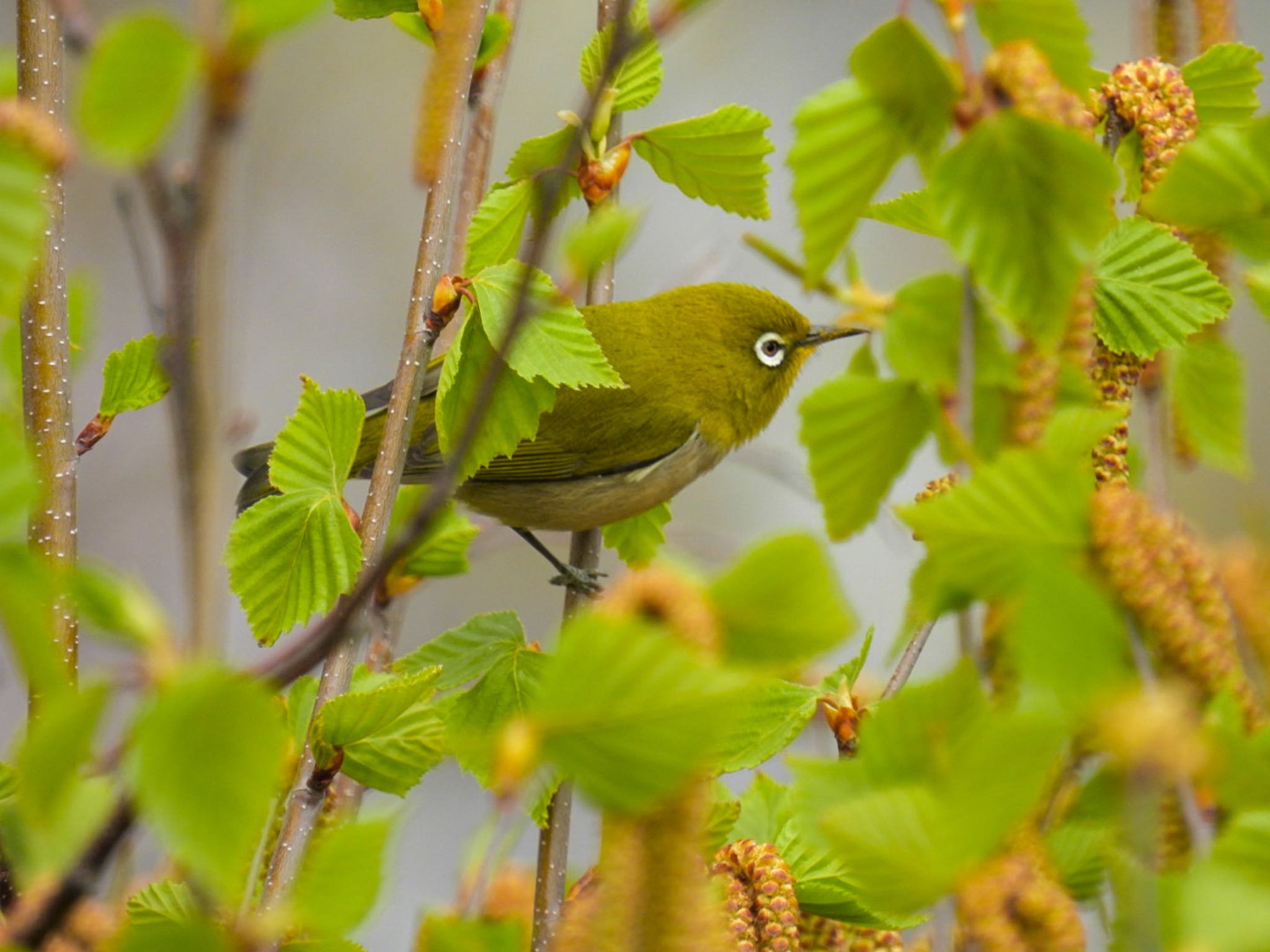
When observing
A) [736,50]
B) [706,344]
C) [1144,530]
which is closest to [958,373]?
[1144,530]

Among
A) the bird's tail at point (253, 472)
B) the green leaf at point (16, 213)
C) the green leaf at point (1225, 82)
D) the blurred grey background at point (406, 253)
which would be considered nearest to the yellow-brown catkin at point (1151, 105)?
the green leaf at point (1225, 82)

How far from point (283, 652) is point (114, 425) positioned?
3.39 metres

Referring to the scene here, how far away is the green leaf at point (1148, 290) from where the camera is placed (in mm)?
699

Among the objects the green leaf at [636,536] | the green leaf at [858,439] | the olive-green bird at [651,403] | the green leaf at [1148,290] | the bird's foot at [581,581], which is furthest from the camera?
the olive-green bird at [651,403]

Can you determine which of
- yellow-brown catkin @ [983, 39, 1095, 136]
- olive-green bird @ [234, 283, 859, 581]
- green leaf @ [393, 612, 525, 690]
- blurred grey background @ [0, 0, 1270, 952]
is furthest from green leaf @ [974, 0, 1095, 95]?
blurred grey background @ [0, 0, 1270, 952]

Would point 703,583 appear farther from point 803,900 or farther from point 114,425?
point 114,425

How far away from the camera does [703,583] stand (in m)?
0.39

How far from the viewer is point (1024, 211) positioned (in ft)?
1.58

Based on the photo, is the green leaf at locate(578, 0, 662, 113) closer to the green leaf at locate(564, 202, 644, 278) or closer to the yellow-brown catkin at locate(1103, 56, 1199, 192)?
the yellow-brown catkin at locate(1103, 56, 1199, 192)

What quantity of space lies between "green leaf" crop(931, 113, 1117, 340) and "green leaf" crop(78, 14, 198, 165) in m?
0.25

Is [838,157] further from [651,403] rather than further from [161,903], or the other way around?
[651,403]

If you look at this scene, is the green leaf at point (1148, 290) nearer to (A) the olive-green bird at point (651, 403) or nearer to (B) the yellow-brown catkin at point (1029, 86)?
(B) the yellow-brown catkin at point (1029, 86)

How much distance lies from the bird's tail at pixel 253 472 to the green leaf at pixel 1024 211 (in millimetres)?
1420

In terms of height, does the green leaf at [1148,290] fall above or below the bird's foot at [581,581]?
above
